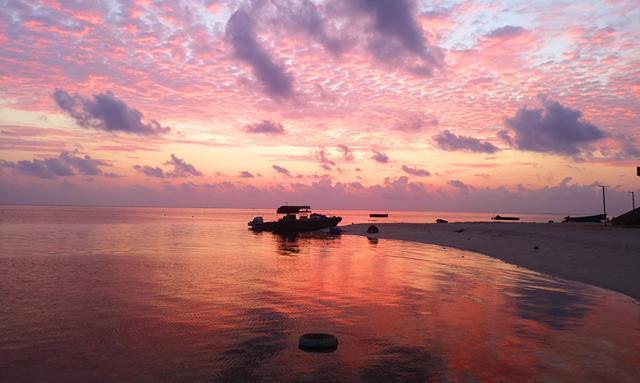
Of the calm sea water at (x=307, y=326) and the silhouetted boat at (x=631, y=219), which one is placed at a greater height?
the silhouetted boat at (x=631, y=219)

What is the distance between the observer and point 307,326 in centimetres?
1822

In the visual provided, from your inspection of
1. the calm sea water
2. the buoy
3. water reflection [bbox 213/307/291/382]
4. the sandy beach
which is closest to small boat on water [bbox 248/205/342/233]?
the sandy beach

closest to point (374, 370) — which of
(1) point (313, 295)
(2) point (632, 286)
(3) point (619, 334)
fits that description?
(3) point (619, 334)

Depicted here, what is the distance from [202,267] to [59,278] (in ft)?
35.3

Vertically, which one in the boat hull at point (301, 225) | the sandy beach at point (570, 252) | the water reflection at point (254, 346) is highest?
the boat hull at point (301, 225)

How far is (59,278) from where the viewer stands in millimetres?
30656

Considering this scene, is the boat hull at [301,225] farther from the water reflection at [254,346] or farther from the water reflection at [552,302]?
the water reflection at [254,346]

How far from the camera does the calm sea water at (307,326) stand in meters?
12.9

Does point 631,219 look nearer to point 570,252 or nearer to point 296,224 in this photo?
point 570,252

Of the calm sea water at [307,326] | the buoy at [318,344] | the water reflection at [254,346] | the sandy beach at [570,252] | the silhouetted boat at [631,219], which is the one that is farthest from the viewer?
the silhouetted boat at [631,219]

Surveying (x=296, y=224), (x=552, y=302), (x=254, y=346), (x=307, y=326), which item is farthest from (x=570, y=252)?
(x=296, y=224)

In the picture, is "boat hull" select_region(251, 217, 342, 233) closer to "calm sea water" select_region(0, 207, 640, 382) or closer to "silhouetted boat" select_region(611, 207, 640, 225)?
"silhouetted boat" select_region(611, 207, 640, 225)

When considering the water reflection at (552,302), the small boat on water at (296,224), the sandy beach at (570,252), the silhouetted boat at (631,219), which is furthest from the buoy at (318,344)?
the small boat on water at (296,224)

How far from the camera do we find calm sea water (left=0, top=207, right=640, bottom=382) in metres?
12.9
